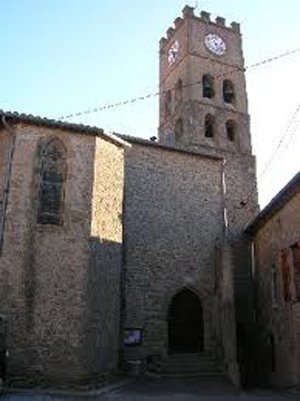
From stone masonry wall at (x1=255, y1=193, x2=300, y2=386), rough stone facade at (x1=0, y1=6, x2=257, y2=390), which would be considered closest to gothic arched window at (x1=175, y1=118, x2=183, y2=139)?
rough stone facade at (x1=0, y1=6, x2=257, y2=390)

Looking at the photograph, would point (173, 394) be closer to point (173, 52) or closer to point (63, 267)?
point (63, 267)

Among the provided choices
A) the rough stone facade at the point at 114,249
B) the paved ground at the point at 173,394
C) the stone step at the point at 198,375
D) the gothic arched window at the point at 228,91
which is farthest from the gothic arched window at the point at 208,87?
the paved ground at the point at 173,394

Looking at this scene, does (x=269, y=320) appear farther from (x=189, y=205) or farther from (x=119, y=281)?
(x=119, y=281)

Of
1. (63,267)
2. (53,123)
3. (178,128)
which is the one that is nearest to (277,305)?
(63,267)

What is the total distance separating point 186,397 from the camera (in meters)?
15.1

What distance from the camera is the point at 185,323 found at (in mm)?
21203

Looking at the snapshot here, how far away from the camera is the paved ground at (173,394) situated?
13961 mm

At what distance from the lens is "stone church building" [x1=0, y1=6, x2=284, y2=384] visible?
1528 centimetres

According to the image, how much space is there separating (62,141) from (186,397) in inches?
A: 336

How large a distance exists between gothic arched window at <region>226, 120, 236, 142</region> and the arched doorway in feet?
42.8

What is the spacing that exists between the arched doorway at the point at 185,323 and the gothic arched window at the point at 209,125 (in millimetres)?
12511

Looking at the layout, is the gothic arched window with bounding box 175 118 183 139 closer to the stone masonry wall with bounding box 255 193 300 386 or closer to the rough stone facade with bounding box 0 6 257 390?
the rough stone facade with bounding box 0 6 257 390

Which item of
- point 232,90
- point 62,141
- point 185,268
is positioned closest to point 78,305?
point 62,141

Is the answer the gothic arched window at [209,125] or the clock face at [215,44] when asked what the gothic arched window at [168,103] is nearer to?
the gothic arched window at [209,125]
